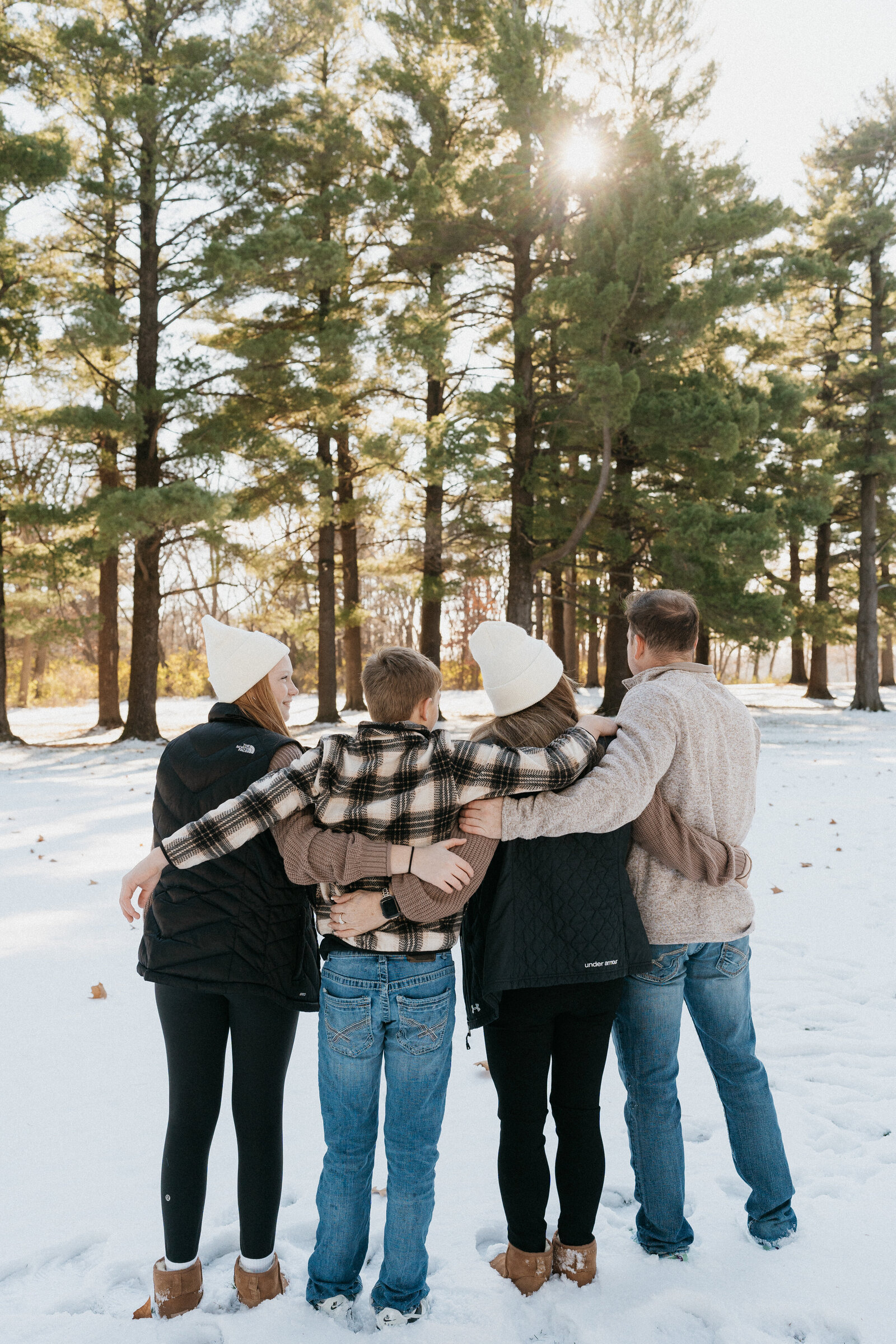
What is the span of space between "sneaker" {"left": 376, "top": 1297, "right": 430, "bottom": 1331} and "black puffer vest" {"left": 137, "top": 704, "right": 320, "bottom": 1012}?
73cm

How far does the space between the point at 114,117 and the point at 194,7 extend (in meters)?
3.40

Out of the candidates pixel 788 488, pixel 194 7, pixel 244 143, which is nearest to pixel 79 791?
pixel 244 143

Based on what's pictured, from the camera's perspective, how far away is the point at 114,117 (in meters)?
13.3

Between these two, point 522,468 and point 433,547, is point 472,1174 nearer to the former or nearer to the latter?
point 522,468

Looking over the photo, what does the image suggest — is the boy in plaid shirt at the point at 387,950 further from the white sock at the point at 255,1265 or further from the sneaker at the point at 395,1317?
the white sock at the point at 255,1265

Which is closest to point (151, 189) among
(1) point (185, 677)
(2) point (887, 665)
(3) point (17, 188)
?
(3) point (17, 188)

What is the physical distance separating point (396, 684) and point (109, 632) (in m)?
17.0

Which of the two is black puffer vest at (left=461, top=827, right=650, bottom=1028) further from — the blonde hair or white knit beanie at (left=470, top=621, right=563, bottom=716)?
the blonde hair

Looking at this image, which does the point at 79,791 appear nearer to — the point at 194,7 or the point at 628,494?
the point at 628,494

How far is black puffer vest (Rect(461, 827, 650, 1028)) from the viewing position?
2033 mm

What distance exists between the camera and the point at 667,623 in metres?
2.35

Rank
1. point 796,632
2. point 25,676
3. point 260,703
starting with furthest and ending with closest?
1. point 25,676
2. point 796,632
3. point 260,703

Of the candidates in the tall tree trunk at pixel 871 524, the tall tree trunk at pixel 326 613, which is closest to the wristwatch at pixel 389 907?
the tall tree trunk at pixel 326 613

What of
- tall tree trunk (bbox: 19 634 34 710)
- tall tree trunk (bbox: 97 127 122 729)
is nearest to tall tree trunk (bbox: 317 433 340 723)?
tall tree trunk (bbox: 97 127 122 729)
